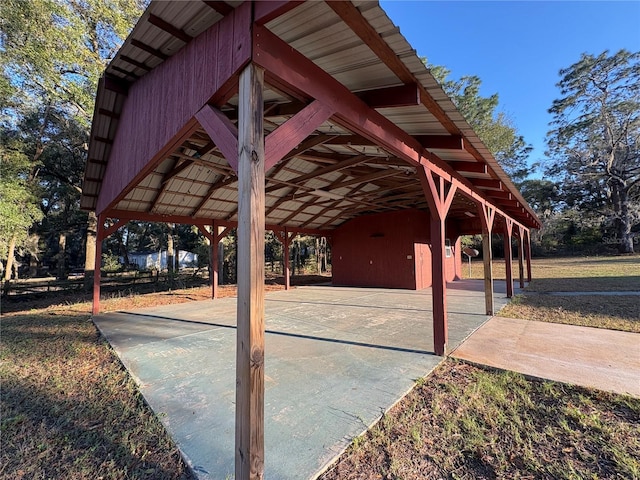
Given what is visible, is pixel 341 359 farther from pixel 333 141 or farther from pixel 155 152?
pixel 155 152

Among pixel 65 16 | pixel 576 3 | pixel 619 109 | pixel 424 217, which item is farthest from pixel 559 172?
pixel 65 16

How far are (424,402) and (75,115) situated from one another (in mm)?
13794

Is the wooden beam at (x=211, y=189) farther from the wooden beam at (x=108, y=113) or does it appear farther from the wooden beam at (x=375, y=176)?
the wooden beam at (x=375, y=176)

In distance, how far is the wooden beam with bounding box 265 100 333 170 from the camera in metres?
1.73

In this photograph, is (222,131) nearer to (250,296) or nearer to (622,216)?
(250,296)

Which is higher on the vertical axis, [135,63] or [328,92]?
[135,63]

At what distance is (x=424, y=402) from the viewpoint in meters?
2.45

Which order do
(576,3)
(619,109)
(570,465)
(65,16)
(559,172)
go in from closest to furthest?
(570,465) → (576,3) → (65,16) → (619,109) → (559,172)

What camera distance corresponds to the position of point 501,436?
1995 millimetres

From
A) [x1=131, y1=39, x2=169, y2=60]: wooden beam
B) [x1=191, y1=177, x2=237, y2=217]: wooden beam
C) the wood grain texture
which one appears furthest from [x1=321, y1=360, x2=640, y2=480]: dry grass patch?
[x1=191, y1=177, x2=237, y2=217]: wooden beam

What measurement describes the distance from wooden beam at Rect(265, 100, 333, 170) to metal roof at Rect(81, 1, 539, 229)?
433 mm

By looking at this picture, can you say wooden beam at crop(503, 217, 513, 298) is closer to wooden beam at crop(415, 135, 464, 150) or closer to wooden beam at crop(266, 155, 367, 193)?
wooden beam at crop(266, 155, 367, 193)

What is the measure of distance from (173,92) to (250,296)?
249 centimetres

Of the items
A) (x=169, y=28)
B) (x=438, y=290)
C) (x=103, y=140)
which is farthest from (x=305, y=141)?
(x=103, y=140)
